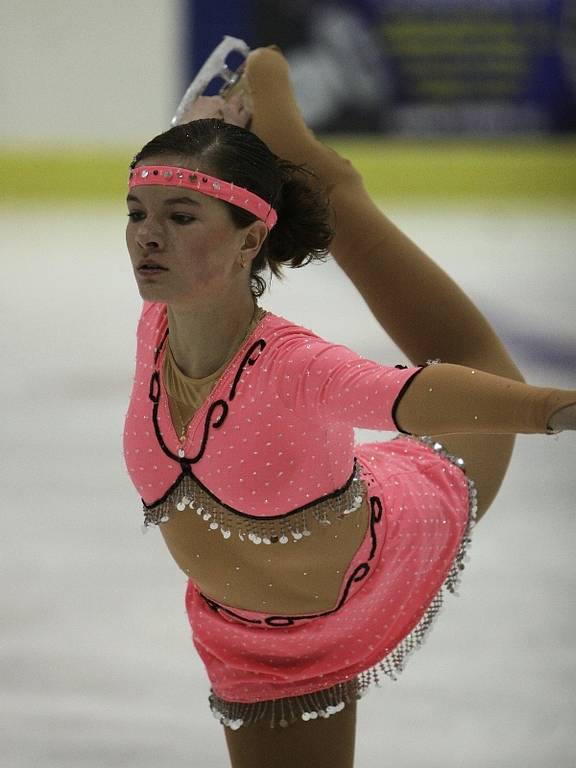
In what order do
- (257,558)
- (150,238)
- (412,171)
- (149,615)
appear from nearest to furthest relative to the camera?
1. (150,238)
2. (257,558)
3. (149,615)
4. (412,171)

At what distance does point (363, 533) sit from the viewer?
6.16 feet

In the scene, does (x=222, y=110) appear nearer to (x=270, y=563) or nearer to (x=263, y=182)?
(x=263, y=182)

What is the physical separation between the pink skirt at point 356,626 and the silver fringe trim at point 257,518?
5.3 inches

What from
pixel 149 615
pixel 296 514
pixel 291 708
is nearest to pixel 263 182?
pixel 296 514

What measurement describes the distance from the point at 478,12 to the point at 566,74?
82cm

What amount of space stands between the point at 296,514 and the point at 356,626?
10.9 inches

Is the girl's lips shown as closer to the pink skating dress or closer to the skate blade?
the pink skating dress

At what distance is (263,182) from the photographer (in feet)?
5.69

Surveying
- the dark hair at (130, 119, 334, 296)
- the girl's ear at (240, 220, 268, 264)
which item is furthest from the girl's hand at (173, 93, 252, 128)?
the girl's ear at (240, 220, 268, 264)

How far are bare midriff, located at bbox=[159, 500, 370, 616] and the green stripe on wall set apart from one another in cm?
708

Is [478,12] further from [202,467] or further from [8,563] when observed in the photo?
[202,467]

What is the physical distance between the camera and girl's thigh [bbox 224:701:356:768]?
189 cm

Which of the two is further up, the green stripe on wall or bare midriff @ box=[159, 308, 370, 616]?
the green stripe on wall

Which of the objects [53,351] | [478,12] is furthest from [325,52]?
[53,351]
